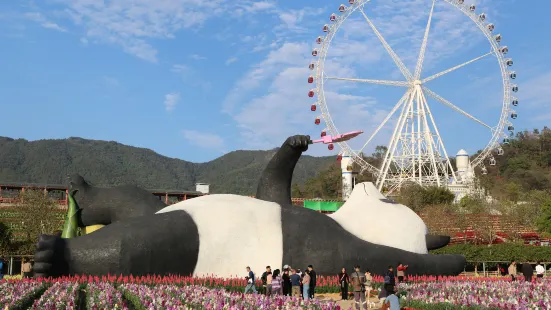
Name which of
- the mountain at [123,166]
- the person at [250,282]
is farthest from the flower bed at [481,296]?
the mountain at [123,166]

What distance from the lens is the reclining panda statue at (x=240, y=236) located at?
10445 mm

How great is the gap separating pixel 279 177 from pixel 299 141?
1.29m

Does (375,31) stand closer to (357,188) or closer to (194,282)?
(357,188)

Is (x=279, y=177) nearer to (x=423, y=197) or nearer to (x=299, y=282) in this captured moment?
(x=299, y=282)

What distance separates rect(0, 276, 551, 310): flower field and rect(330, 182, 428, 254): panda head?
179cm

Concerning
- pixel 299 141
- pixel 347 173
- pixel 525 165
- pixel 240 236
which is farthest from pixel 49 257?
pixel 525 165

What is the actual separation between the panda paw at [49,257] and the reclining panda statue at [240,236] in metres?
Result: 0.02

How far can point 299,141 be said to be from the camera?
1301 cm

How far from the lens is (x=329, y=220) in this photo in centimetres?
1286

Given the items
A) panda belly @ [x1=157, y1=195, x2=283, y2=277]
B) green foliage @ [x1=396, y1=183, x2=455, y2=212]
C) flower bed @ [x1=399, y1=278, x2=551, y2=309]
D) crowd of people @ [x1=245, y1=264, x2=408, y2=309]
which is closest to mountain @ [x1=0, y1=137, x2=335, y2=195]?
green foliage @ [x1=396, y1=183, x2=455, y2=212]

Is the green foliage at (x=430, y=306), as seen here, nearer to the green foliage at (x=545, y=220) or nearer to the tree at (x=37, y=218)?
the tree at (x=37, y=218)

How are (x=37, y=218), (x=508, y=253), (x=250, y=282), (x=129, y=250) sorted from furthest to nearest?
(x=37, y=218) → (x=508, y=253) → (x=250, y=282) → (x=129, y=250)

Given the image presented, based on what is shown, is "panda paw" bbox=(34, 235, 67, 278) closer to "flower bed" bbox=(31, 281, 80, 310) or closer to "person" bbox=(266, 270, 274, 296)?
"flower bed" bbox=(31, 281, 80, 310)

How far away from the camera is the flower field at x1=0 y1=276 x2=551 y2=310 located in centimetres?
771
